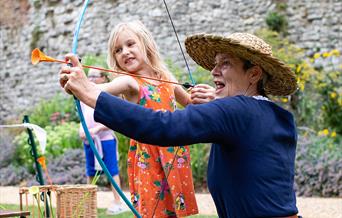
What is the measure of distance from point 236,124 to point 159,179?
5.13 ft

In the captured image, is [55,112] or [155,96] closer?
[155,96]

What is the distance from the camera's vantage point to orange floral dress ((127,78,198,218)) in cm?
409

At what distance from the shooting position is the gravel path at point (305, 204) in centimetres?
724

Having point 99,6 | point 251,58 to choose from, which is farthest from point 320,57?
point 251,58

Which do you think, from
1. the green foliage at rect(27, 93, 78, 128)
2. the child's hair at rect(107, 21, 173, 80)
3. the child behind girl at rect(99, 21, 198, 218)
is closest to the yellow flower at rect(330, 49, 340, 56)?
the green foliage at rect(27, 93, 78, 128)

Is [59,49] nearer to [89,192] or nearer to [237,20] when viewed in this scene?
[237,20]

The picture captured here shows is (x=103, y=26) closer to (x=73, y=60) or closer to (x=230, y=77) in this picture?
(x=230, y=77)

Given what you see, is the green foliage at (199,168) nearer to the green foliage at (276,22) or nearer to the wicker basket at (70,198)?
the green foliage at (276,22)

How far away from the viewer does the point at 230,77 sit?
9.53 feet

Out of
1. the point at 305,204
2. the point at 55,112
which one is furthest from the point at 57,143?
the point at 305,204

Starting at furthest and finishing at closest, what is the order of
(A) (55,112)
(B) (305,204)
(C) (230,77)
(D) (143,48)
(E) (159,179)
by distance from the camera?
(A) (55,112), (B) (305,204), (D) (143,48), (E) (159,179), (C) (230,77)

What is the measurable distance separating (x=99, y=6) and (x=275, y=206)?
13.9 metres

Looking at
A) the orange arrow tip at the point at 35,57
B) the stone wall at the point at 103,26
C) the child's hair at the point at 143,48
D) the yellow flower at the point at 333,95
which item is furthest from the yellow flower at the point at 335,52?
the orange arrow tip at the point at 35,57

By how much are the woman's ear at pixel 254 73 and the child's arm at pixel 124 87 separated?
114cm
